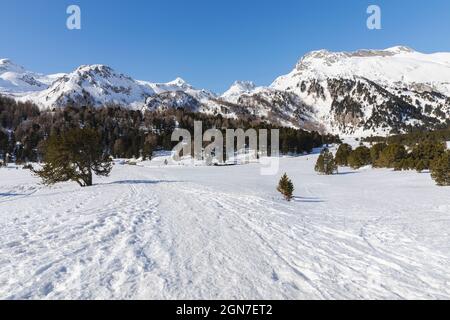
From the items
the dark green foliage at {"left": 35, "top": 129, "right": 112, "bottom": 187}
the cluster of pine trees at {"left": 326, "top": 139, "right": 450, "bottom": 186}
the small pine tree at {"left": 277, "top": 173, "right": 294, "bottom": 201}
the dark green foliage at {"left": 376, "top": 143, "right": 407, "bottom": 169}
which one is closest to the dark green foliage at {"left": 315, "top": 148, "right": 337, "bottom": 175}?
the cluster of pine trees at {"left": 326, "top": 139, "right": 450, "bottom": 186}

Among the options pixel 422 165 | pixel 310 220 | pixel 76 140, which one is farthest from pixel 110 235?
pixel 422 165

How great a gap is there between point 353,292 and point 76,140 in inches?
1372

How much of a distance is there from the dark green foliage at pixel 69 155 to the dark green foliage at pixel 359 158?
232 ft

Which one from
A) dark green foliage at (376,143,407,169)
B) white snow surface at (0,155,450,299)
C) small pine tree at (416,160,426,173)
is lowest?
white snow surface at (0,155,450,299)

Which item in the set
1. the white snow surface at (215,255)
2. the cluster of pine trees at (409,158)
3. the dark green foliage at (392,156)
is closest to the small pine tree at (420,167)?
the cluster of pine trees at (409,158)

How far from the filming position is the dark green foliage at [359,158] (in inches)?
3479

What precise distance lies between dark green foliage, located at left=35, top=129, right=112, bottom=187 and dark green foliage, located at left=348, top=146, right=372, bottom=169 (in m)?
70.8

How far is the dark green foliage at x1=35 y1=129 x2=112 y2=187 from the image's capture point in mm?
35438

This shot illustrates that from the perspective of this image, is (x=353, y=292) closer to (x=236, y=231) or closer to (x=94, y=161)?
(x=236, y=231)

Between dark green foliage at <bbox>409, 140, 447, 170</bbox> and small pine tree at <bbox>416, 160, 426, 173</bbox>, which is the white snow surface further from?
dark green foliage at <bbox>409, 140, 447, 170</bbox>

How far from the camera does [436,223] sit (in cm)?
1712

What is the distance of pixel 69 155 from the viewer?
1410 inches

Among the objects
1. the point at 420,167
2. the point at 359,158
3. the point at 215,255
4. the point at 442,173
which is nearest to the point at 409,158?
the point at 420,167

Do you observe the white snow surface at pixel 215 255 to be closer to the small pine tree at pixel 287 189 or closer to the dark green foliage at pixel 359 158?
the small pine tree at pixel 287 189
